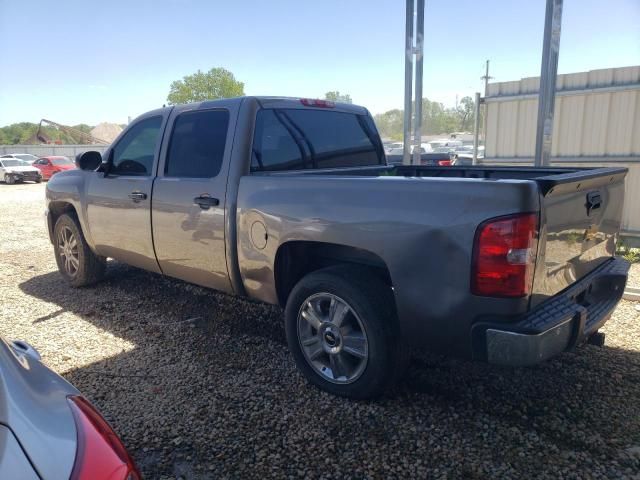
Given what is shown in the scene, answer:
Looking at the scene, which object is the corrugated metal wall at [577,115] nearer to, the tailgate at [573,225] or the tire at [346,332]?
the tailgate at [573,225]

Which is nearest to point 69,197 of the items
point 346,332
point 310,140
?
point 310,140

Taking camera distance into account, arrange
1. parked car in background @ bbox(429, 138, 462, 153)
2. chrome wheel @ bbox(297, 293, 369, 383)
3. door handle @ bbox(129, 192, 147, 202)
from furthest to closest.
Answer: parked car in background @ bbox(429, 138, 462, 153)
door handle @ bbox(129, 192, 147, 202)
chrome wheel @ bbox(297, 293, 369, 383)

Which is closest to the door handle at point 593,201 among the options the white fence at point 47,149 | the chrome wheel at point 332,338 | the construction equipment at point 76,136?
the chrome wheel at point 332,338

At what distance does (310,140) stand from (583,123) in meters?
7.16

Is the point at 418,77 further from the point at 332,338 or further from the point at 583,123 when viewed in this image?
the point at 332,338

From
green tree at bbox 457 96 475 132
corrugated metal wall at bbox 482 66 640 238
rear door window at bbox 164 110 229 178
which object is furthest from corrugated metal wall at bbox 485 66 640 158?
green tree at bbox 457 96 475 132

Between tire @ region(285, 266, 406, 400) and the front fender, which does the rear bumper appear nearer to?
tire @ region(285, 266, 406, 400)

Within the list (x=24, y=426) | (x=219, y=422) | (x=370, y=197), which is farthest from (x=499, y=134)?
(x=24, y=426)

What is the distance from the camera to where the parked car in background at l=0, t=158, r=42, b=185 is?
2658 cm

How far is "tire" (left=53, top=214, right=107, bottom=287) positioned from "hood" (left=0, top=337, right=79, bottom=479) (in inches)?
161

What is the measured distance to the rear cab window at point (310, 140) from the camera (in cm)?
383

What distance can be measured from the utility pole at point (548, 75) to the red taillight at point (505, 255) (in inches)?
144

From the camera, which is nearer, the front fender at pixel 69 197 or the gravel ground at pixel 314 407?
the gravel ground at pixel 314 407

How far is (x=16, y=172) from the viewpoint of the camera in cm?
2658
